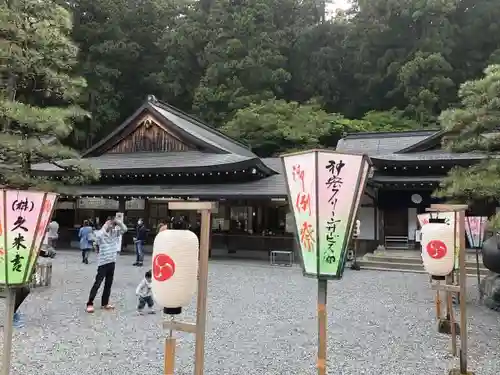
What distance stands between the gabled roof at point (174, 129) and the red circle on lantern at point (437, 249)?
39.1 feet

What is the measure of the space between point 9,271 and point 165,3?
1299 inches

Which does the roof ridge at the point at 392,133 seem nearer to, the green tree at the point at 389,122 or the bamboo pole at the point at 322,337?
the green tree at the point at 389,122

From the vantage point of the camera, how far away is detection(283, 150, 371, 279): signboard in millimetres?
2918

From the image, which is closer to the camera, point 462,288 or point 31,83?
point 462,288

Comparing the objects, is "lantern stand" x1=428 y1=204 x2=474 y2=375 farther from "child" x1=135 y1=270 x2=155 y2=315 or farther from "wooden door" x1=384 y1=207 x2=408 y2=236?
"wooden door" x1=384 y1=207 x2=408 y2=236

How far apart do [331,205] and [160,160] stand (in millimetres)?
14482

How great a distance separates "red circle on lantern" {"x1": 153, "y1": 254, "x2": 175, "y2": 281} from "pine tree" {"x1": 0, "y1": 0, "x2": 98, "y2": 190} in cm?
533

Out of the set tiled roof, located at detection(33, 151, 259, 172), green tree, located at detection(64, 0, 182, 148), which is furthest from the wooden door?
green tree, located at detection(64, 0, 182, 148)

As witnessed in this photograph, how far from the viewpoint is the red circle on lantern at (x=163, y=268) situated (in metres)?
3.04

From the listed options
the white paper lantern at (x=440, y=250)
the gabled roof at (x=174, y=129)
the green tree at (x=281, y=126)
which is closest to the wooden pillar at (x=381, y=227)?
the gabled roof at (x=174, y=129)

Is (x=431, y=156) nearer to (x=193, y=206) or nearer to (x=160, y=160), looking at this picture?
(x=160, y=160)

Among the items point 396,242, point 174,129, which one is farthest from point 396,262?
point 174,129

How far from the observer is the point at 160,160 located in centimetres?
1683

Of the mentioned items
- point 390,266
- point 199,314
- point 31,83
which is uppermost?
point 31,83
